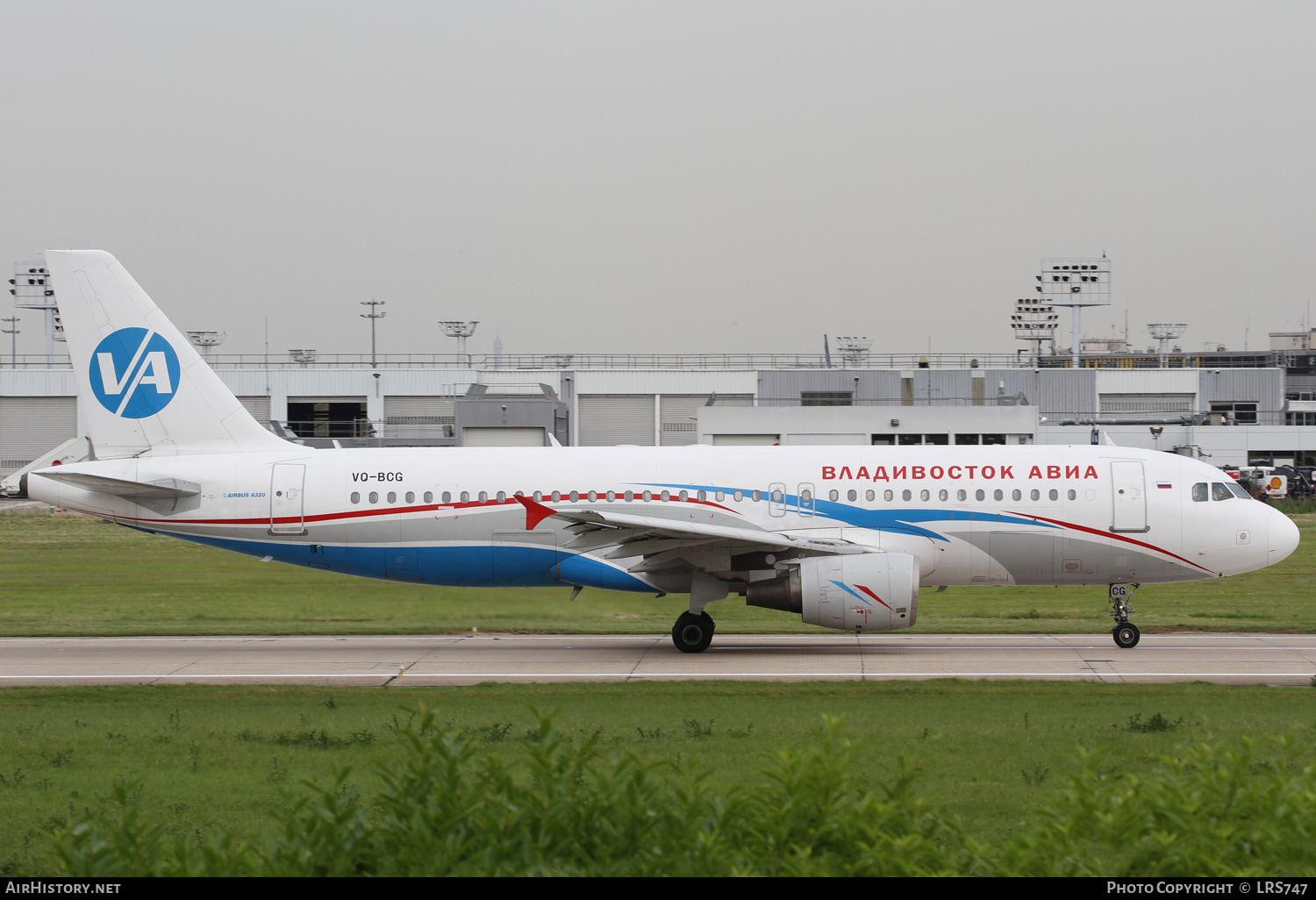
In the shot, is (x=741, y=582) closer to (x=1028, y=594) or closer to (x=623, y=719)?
(x=623, y=719)

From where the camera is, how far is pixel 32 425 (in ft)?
254

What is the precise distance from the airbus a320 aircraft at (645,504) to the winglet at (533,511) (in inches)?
2.8

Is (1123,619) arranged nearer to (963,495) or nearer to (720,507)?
(963,495)

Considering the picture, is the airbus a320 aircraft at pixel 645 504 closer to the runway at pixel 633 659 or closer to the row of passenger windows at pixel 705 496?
the row of passenger windows at pixel 705 496

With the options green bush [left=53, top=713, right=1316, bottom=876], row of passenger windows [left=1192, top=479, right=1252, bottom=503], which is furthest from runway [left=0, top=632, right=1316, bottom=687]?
green bush [left=53, top=713, right=1316, bottom=876]

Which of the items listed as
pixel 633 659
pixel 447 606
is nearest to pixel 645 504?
pixel 633 659

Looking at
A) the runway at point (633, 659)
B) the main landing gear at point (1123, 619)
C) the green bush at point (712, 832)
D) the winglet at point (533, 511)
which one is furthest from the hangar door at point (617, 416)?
the green bush at point (712, 832)

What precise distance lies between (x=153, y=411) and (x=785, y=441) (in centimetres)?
4115

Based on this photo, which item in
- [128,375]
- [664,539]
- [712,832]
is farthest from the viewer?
[128,375]

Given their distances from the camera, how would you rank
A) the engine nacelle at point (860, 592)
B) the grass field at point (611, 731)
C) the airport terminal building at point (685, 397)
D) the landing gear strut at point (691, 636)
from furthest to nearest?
the airport terminal building at point (685, 397), the landing gear strut at point (691, 636), the engine nacelle at point (860, 592), the grass field at point (611, 731)

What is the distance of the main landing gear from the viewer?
70.8 feet

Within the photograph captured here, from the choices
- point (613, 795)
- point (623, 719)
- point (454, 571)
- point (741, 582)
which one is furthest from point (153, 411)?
point (613, 795)

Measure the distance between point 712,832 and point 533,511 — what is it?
14569 mm

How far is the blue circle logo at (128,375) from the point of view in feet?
77.2
